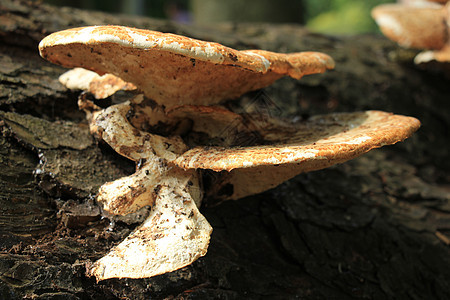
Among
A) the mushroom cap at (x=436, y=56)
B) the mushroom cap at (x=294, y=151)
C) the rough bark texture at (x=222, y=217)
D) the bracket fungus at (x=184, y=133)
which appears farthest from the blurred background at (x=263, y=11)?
the bracket fungus at (x=184, y=133)

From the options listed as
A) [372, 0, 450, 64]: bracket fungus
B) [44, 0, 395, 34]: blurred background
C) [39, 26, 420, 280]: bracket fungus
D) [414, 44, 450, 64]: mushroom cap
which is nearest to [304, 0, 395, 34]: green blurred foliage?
[44, 0, 395, 34]: blurred background

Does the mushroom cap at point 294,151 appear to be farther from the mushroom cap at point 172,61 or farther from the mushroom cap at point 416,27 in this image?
the mushroom cap at point 416,27

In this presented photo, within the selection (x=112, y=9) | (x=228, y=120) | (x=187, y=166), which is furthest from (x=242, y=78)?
(x=112, y=9)

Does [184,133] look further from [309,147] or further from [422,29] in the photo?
[422,29]

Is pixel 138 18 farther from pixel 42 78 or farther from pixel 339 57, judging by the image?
pixel 339 57

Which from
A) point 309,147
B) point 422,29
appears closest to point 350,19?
point 422,29
